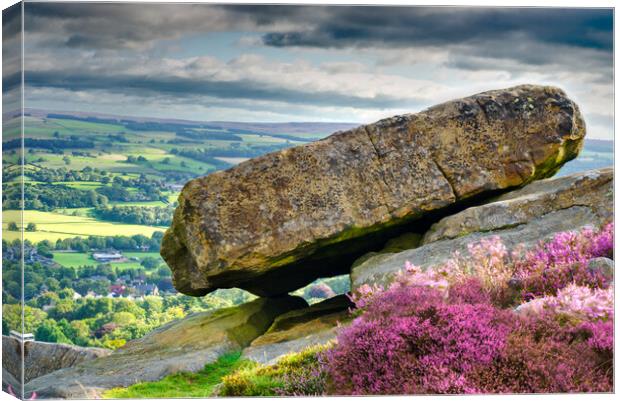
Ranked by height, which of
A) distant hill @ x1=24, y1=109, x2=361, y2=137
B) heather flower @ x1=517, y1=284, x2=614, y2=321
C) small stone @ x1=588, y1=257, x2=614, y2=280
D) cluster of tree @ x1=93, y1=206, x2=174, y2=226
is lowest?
cluster of tree @ x1=93, y1=206, x2=174, y2=226

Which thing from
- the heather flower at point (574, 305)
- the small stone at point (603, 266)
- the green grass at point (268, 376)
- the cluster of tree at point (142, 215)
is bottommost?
the green grass at point (268, 376)

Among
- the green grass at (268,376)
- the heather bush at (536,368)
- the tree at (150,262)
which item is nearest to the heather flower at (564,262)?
the heather bush at (536,368)

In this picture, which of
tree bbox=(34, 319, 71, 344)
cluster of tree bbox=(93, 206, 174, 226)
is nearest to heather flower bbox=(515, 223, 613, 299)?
tree bbox=(34, 319, 71, 344)

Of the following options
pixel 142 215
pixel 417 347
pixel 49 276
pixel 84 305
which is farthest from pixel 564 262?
pixel 142 215

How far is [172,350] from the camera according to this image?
17.6m

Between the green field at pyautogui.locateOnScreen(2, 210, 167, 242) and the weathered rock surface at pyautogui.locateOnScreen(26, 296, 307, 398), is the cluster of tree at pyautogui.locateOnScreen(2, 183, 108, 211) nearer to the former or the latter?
the green field at pyautogui.locateOnScreen(2, 210, 167, 242)

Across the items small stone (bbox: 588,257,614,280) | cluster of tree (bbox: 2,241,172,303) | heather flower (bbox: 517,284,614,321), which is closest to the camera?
heather flower (bbox: 517,284,614,321)

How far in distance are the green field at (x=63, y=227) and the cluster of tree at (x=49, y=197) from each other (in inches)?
5.2

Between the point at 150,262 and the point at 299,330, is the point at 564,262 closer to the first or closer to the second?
the point at 299,330

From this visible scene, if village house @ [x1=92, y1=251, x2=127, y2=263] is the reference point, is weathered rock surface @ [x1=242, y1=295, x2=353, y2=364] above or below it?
below

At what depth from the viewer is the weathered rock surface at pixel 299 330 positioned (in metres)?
15.5

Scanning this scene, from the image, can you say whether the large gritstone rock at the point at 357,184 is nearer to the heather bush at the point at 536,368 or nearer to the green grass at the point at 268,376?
the green grass at the point at 268,376

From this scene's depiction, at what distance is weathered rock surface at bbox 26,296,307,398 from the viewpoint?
15.6 meters

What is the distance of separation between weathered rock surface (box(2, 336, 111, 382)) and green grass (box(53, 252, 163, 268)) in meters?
1.57
